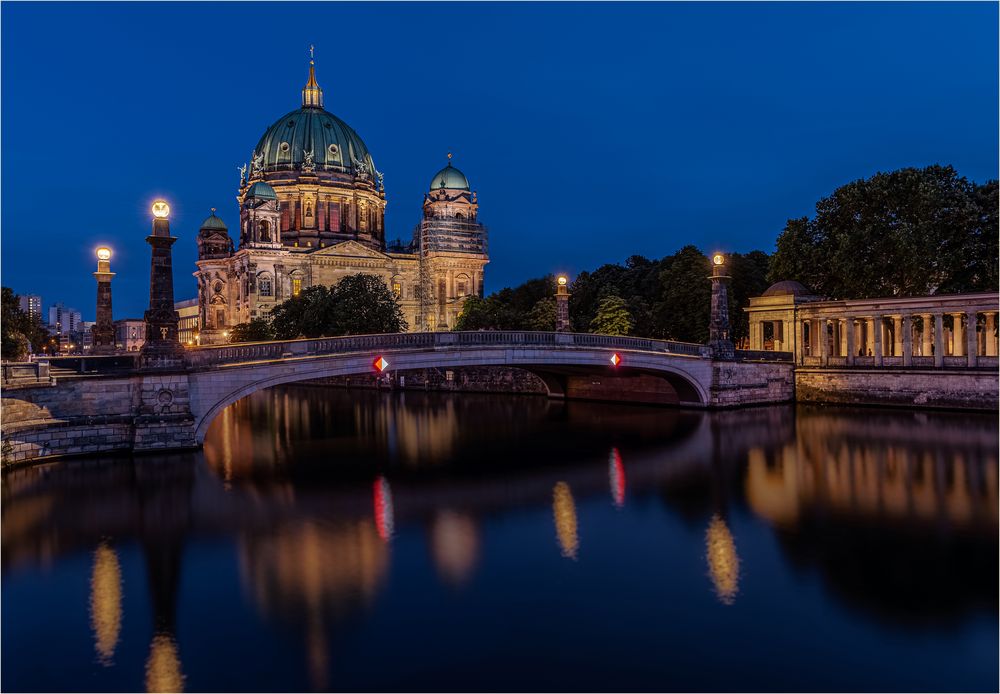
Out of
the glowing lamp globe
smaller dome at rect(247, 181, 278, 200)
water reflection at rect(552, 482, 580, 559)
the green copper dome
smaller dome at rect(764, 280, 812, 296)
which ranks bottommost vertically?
water reflection at rect(552, 482, 580, 559)

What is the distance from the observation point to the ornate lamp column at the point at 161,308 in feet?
85.8

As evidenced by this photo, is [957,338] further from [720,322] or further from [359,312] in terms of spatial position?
[359,312]

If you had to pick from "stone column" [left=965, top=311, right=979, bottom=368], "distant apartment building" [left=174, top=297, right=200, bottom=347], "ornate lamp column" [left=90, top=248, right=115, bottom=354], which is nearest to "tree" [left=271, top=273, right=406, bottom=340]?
"ornate lamp column" [left=90, top=248, right=115, bottom=354]

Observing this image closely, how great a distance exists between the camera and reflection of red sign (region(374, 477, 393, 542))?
18.5m

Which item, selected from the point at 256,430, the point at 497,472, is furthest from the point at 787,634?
the point at 256,430

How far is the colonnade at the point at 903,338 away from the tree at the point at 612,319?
50.3 ft

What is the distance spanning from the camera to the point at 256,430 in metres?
40.8

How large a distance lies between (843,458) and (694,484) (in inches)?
300

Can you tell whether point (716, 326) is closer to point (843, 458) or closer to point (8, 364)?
point (843, 458)

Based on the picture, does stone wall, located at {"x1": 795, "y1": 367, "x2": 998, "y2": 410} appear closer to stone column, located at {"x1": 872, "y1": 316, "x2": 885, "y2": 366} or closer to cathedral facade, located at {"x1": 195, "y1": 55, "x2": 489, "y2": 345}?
stone column, located at {"x1": 872, "y1": 316, "x2": 885, "y2": 366}

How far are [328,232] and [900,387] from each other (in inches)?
3024

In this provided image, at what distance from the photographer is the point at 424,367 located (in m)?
31.6

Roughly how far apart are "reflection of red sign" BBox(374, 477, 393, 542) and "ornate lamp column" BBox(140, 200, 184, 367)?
28.1ft

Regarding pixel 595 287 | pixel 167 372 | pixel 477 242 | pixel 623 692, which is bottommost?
pixel 623 692
